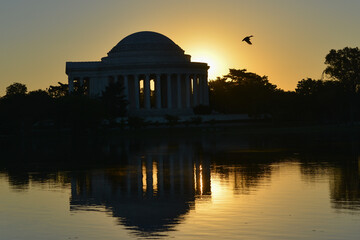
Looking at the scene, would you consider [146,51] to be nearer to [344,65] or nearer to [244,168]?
[344,65]

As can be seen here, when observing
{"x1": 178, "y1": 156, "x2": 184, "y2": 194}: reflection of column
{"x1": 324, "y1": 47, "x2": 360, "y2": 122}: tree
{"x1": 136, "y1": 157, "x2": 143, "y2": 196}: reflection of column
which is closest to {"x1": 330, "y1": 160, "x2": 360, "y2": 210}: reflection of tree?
{"x1": 178, "y1": 156, "x2": 184, "y2": 194}: reflection of column

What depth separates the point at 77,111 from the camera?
440ft

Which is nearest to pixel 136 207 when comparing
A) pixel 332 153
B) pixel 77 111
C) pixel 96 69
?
pixel 332 153

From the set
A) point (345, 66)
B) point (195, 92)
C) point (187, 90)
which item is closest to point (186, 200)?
point (345, 66)

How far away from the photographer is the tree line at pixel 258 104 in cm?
13862

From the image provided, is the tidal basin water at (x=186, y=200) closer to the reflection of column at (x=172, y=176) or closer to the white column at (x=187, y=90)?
the reflection of column at (x=172, y=176)

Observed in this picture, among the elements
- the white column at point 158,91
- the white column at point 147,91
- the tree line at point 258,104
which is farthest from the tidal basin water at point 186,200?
the white column at point 147,91

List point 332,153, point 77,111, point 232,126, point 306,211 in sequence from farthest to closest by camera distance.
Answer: point 232,126 < point 77,111 < point 332,153 < point 306,211

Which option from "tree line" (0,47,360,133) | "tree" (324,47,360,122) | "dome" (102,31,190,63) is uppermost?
"dome" (102,31,190,63)

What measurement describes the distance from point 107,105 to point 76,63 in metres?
34.0

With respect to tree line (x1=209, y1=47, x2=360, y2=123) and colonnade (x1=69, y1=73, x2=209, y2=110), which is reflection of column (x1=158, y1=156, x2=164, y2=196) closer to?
tree line (x1=209, y1=47, x2=360, y2=123)

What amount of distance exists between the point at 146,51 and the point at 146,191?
148 m

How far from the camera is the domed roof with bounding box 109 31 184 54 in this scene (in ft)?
615

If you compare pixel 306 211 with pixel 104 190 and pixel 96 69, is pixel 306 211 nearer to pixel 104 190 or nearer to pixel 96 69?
pixel 104 190
